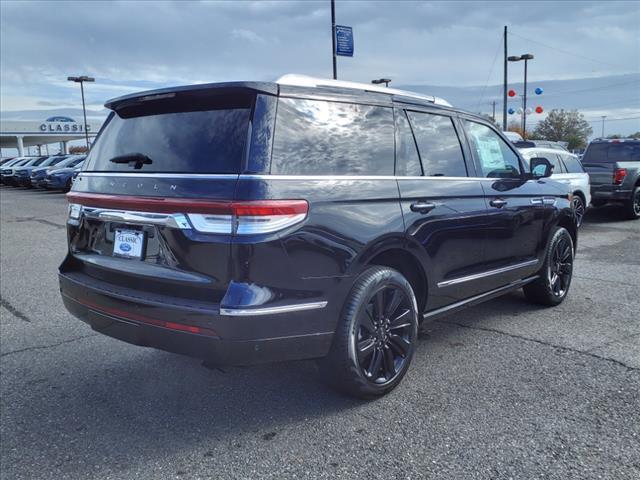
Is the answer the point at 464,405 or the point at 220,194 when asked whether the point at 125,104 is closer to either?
the point at 220,194

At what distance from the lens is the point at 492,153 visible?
4719 millimetres

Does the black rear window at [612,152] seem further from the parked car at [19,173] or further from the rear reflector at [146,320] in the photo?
the parked car at [19,173]

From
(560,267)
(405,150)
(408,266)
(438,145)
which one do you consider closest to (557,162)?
(560,267)

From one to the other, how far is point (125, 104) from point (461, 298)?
2683mm

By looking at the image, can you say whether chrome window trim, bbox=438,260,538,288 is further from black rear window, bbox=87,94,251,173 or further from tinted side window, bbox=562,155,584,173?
tinted side window, bbox=562,155,584,173

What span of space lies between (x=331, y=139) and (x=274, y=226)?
0.76 metres

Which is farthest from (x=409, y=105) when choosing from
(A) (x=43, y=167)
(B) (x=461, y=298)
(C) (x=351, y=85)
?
(A) (x=43, y=167)

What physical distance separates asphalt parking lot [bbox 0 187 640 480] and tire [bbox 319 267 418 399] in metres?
0.16

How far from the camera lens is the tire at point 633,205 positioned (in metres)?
12.4

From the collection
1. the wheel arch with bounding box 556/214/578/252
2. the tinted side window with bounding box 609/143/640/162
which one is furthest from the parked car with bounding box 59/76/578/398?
the tinted side window with bounding box 609/143/640/162

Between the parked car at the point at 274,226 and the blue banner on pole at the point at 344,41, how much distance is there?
44.6ft

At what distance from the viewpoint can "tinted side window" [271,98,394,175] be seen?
2982 millimetres

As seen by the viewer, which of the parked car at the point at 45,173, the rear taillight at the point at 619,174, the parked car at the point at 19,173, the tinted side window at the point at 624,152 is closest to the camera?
the rear taillight at the point at 619,174

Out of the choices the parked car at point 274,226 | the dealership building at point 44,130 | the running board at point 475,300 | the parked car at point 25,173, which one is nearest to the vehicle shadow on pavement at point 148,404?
the parked car at point 274,226
